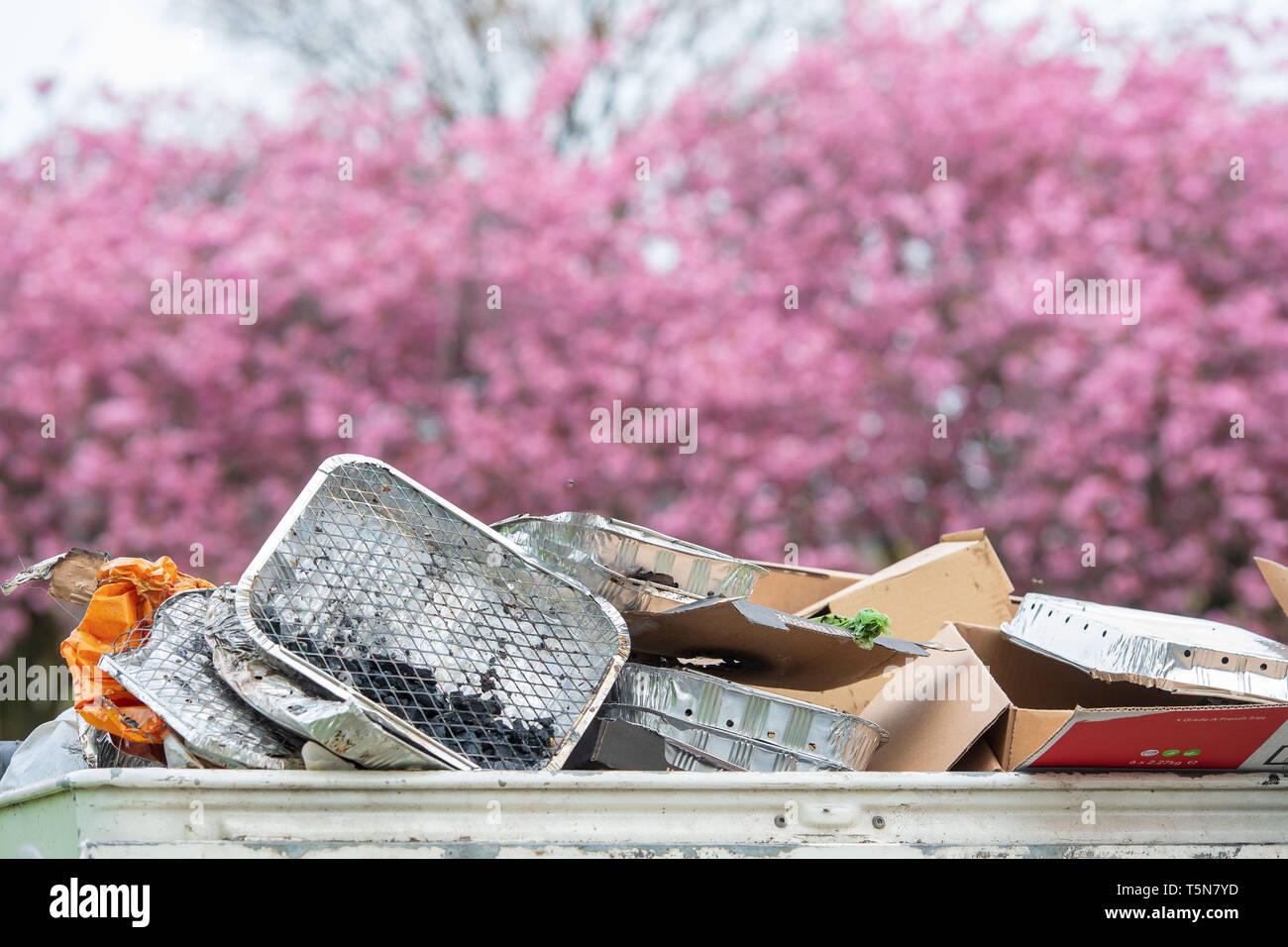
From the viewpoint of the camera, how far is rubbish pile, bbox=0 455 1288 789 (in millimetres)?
1550

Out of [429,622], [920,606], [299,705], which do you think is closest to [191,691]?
[299,705]

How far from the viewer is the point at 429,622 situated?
173 centimetres

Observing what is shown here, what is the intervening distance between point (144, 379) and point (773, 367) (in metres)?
3.08

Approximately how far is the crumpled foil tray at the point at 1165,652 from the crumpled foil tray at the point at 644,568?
1.70 feet

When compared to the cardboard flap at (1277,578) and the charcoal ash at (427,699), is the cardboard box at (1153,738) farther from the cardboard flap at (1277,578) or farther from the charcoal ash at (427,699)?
the charcoal ash at (427,699)

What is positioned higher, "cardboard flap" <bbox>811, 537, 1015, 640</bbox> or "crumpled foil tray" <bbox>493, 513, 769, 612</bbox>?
"crumpled foil tray" <bbox>493, 513, 769, 612</bbox>

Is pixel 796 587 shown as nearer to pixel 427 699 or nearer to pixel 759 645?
pixel 759 645

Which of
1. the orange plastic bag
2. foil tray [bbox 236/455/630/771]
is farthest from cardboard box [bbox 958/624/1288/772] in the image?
the orange plastic bag

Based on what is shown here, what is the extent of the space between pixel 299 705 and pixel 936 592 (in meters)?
1.48

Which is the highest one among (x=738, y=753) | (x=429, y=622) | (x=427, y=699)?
(x=429, y=622)

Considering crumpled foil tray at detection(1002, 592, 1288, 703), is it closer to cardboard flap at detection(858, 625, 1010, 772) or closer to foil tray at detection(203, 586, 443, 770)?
cardboard flap at detection(858, 625, 1010, 772)

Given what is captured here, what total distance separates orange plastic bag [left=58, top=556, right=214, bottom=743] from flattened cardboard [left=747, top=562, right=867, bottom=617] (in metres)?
1.26

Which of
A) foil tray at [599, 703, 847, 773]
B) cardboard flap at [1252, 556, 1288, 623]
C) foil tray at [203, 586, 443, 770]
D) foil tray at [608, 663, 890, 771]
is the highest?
cardboard flap at [1252, 556, 1288, 623]
